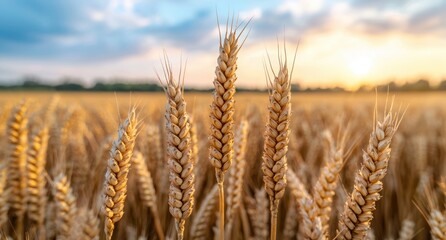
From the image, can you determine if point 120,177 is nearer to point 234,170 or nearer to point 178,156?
point 178,156

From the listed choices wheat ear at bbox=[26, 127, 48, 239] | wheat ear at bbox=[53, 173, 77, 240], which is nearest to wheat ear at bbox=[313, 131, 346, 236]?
wheat ear at bbox=[53, 173, 77, 240]

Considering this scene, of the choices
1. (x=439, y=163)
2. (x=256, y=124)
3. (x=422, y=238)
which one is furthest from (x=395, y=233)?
(x=439, y=163)

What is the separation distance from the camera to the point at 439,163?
461 centimetres

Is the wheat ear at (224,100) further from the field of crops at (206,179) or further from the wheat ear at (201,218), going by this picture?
the wheat ear at (201,218)

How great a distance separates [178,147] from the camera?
45.7 inches

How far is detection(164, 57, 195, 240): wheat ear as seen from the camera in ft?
3.75

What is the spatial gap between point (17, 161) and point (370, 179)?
6.32ft

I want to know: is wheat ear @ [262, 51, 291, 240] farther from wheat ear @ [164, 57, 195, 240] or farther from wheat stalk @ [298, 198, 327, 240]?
wheat ear @ [164, 57, 195, 240]

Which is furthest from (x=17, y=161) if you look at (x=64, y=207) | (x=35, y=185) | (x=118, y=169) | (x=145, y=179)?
(x=118, y=169)

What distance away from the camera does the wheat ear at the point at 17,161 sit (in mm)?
2098

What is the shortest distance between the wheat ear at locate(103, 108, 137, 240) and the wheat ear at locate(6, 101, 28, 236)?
116 cm

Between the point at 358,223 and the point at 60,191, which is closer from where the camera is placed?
the point at 358,223

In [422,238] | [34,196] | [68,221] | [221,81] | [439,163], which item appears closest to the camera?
[221,81]

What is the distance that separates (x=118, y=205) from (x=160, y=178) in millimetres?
1342
